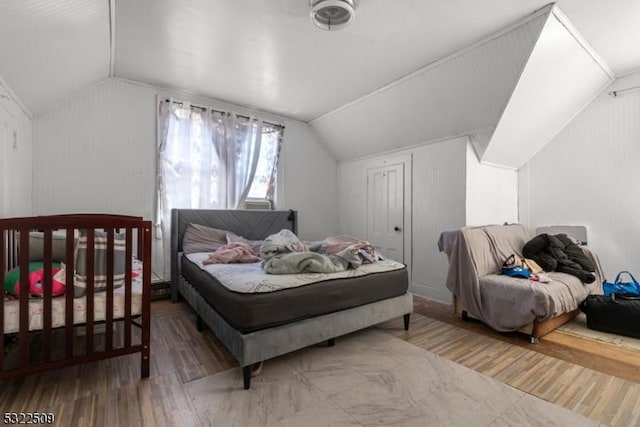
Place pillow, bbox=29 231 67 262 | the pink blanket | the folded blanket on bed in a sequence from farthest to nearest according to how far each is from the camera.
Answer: the pink blanket < the folded blanket on bed < pillow, bbox=29 231 67 262

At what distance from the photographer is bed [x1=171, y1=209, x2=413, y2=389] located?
1.72 m

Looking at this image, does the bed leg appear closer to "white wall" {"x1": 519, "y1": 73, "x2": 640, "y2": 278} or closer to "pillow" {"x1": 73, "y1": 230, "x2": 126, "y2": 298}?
"pillow" {"x1": 73, "y1": 230, "x2": 126, "y2": 298}

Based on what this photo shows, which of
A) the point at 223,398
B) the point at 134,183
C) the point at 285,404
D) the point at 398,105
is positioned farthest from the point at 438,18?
the point at 134,183

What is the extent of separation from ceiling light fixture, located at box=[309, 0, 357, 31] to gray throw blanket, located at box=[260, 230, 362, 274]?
5.76ft

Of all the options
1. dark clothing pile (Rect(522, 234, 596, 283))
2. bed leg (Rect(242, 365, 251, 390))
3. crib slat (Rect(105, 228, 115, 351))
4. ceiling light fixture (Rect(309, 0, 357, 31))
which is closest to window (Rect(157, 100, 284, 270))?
crib slat (Rect(105, 228, 115, 351))

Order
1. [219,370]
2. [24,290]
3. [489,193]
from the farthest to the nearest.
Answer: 1. [489,193]
2. [219,370]
3. [24,290]

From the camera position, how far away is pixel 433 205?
376 cm

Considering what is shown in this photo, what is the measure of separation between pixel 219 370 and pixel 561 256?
133 inches

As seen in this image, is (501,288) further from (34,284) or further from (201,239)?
(34,284)

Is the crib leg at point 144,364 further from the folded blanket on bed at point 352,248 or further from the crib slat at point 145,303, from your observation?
the folded blanket on bed at point 352,248

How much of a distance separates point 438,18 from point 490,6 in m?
0.36

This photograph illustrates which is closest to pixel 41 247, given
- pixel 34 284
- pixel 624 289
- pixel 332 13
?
pixel 34 284

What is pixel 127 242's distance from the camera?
1727 millimetres

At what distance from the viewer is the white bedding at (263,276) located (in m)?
1.81
